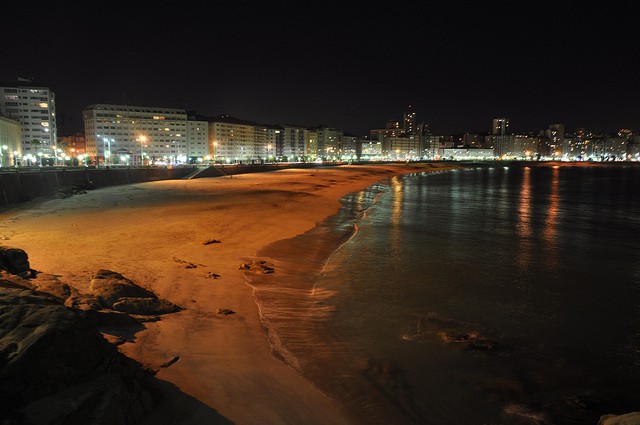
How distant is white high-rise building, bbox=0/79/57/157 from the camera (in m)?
105

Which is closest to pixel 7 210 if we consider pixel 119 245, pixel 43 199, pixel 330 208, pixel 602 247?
pixel 43 199

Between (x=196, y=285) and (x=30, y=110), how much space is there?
119808 mm

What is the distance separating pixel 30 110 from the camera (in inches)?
4183

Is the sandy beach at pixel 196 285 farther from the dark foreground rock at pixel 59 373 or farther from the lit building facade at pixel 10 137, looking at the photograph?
the lit building facade at pixel 10 137

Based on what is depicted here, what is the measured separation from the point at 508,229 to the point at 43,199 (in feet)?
103

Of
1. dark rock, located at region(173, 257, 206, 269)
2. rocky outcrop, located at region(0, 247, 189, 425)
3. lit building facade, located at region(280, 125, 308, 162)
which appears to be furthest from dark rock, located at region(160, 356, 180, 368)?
lit building facade, located at region(280, 125, 308, 162)

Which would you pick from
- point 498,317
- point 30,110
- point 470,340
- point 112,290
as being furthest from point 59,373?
point 30,110

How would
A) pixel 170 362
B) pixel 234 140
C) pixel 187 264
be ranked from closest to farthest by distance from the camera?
pixel 170 362
pixel 187 264
pixel 234 140

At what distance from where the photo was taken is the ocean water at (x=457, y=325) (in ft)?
21.2

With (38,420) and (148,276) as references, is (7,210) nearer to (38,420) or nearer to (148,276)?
(148,276)

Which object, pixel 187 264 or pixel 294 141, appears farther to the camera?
pixel 294 141

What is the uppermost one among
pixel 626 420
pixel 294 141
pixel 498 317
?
pixel 294 141

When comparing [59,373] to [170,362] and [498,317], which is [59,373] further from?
[498,317]

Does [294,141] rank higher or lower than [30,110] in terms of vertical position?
lower
